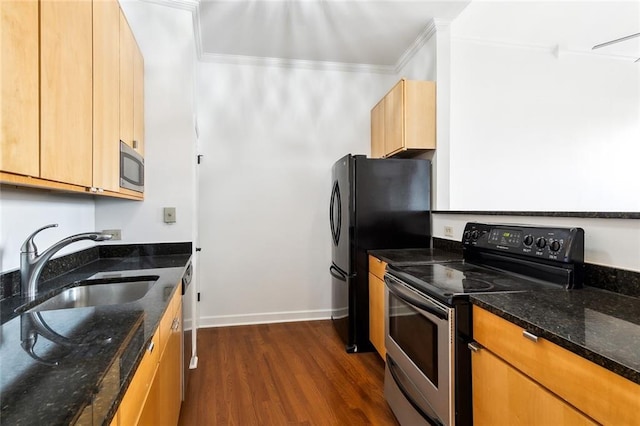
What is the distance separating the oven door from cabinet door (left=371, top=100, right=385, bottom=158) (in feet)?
5.60

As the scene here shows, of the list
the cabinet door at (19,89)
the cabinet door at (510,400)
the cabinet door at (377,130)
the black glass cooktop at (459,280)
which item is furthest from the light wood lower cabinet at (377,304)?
the cabinet door at (19,89)

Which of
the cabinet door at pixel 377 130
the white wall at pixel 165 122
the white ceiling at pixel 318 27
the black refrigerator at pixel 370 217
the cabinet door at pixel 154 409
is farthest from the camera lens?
the cabinet door at pixel 377 130

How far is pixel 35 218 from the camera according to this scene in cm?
146

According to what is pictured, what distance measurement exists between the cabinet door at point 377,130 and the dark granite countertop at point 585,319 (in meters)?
2.15

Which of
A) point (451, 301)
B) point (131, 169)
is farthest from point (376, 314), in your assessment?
point (131, 169)

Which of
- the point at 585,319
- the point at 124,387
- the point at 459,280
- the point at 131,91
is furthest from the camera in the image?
the point at 131,91

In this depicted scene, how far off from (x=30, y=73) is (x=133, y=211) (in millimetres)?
1427

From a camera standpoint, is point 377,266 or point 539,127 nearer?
point 377,266

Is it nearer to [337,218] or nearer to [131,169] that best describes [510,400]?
[337,218]

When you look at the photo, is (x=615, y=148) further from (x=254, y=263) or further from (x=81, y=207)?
(x=81, y=207)

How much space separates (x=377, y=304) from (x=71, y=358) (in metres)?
1.97

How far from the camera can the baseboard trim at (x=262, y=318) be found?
3168 mm

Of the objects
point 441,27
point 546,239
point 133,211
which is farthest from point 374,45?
point 133,211

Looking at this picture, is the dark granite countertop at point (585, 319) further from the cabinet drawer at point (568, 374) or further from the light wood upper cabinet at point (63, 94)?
the light wood upper cabinet at point (63, 94)
